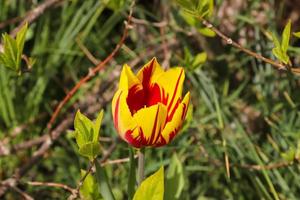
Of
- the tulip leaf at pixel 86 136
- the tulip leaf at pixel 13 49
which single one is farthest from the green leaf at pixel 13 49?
the tulip leaf at pixel 86 136

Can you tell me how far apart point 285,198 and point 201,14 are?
0.46 m

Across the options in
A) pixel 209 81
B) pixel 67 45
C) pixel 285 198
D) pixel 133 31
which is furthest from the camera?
pixel 133 31

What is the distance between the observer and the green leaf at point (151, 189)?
881 millimetres

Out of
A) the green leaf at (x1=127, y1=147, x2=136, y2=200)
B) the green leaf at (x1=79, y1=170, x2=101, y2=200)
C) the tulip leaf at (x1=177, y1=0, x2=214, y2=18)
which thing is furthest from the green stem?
the tulip leaf at (x1=177, y1=0, x2=214, y2=18)

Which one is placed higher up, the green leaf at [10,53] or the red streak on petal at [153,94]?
the green leaf at [10,53]

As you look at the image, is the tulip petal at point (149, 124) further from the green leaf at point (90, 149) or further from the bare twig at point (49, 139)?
the bare twig at point (49, 139)

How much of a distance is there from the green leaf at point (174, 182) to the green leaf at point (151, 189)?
18cm

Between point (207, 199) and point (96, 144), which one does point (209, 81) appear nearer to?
point (207, 199)

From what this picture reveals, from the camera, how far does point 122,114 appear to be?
840 millimetres

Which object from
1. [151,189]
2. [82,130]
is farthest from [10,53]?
[151,189]

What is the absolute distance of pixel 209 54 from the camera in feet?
5.28

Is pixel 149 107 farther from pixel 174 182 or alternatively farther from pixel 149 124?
pixel 174 182

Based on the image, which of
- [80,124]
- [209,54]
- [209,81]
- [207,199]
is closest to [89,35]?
[209,54]

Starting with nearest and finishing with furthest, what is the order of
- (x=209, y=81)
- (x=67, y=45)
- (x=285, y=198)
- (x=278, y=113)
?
(x=285, y=198) < (x=209, y=81) < (x=278, y=113) < (x=67, y=45)
